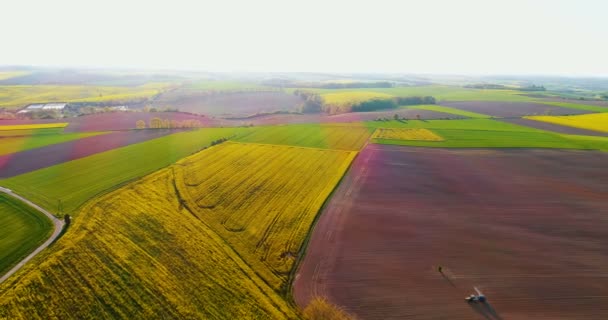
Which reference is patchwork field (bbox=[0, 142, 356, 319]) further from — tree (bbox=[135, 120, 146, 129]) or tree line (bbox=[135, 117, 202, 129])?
tree (bbox=[135, 120, 146, 129])

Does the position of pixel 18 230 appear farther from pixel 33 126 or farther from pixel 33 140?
pixel 33 126

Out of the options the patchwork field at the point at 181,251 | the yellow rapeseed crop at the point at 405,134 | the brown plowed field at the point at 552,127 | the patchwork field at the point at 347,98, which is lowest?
the patchwork field at the point at 181,251

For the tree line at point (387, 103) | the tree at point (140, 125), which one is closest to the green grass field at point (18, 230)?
the tree at point (140, 125)

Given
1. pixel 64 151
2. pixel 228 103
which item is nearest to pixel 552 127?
pixel 64 151

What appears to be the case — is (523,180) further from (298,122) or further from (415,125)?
(298,122)

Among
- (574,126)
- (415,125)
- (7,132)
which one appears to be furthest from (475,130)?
(7,132)

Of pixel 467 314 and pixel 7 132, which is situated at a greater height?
pixel 7 132

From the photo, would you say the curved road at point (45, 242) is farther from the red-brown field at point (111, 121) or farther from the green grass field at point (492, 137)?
the green grass field at point (492, 137)
